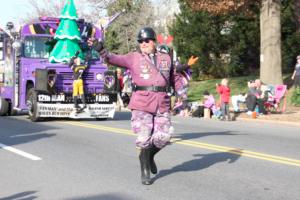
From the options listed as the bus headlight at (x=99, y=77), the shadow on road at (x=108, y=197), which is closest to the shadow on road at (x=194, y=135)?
the bus headlight at (x=99, y=77)

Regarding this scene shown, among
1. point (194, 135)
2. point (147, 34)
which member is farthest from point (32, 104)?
point (147, 34)

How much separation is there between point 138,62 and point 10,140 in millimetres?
5599

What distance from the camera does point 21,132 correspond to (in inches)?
545

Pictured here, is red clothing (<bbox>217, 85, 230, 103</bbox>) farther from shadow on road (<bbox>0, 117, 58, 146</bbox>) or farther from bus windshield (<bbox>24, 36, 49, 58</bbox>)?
shadow on road (<bbox>0, 117, 58, 146</bbox>)

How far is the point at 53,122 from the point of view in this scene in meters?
17.0

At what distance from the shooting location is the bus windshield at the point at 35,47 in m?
16.9

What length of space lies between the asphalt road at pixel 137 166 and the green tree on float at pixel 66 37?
3006 mm

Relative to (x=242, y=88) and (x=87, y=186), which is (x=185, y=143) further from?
(x=242, y=88)

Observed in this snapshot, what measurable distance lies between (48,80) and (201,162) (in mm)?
7874

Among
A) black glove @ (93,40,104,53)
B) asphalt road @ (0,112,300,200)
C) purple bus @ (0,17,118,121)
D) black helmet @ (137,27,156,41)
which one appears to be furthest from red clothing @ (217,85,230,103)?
black glove @ (93,40,104,53)

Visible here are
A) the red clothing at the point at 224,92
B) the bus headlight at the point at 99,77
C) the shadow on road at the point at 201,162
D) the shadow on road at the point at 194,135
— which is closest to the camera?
the shadow on road at the point at 201,162

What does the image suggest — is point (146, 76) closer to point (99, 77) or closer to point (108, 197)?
point (108, 197)

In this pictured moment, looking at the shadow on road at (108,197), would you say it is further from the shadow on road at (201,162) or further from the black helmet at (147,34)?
the black helmet at (147,34)

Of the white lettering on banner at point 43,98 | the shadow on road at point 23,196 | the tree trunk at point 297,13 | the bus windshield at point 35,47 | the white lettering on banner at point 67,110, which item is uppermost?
the tree trunk at point 297,13
